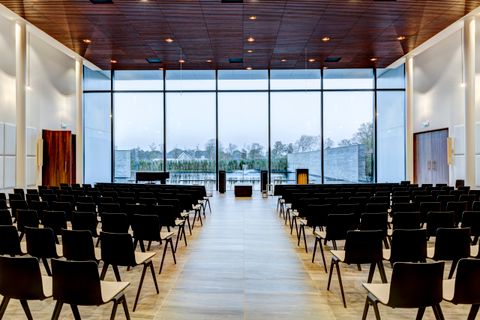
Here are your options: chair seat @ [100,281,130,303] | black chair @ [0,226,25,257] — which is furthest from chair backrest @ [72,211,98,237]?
chair seat @ [100,281,130,303]

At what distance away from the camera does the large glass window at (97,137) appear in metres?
15.9

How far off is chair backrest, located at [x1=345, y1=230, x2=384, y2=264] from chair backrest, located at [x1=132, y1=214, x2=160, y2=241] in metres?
2.37

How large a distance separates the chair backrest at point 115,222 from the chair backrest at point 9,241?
1.07 metres

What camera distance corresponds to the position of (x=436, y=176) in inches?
515

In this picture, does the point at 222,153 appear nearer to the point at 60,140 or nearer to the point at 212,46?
the point at 212,46

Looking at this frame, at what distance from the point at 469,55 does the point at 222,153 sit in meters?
9.67

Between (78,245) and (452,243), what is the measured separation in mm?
3900

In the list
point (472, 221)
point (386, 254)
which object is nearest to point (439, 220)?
point (472, 221)

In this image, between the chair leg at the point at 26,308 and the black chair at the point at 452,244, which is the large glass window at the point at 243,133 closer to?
the black chair at the point at 452,244

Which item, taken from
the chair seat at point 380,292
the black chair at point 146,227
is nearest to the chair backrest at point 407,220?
the chair seat at point 380,292

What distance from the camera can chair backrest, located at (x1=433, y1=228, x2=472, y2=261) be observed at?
12.6 feet

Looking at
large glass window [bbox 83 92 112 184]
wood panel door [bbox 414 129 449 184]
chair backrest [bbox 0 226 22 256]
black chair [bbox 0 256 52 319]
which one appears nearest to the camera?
black chair [bbox 0 256 52 319]

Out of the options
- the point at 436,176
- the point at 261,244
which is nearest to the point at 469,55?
the point at 436,176

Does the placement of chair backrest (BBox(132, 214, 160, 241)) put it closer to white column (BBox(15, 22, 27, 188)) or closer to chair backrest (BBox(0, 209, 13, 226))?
chair backrest (BBox(0, 209, 13, 226))
